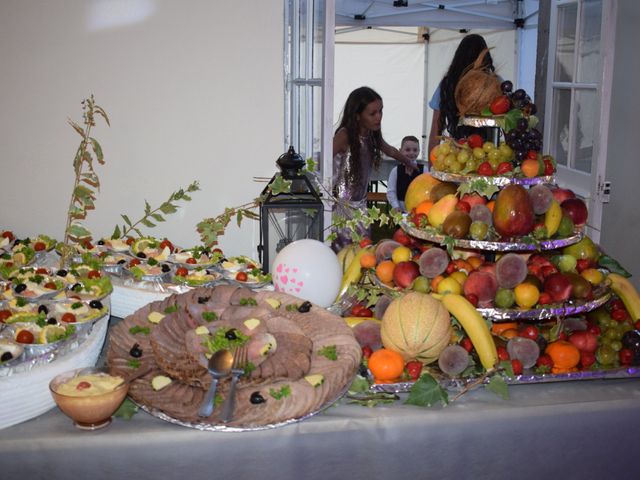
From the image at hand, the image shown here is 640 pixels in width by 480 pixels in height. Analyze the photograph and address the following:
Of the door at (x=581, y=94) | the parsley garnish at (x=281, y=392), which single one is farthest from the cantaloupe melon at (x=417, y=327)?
the door at (x=581, y=94)

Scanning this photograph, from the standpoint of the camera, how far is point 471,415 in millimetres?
1599

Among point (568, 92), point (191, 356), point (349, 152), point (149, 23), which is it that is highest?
point (149, 23)

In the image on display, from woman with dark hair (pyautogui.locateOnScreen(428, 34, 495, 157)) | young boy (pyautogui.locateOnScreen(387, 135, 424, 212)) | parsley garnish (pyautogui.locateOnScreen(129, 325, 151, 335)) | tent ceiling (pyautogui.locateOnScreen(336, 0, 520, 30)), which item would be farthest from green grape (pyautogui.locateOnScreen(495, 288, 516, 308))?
tent ceiling (pyautogui.locateOnScreen(336, 0, 520, 30))

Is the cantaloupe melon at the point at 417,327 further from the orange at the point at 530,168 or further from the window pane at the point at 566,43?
the window pane at the point at 566,43

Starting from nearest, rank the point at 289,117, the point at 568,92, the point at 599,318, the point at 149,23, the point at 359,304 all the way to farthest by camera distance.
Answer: the point at 599,318 < the point at 359,304 < the point at 149,23 < the point at 289,117 < the point at 568,92

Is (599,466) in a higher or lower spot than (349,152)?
lower

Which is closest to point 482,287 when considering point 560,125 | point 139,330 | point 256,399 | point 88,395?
point 256,399

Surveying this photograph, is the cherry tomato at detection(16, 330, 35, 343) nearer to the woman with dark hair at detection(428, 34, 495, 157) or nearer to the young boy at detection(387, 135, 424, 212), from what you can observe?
the woman with dark hair at detection(428, 34, 495, 157)

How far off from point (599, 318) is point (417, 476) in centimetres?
70

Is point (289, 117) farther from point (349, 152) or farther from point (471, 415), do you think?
point (471, 415)

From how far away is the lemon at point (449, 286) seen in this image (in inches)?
72.0

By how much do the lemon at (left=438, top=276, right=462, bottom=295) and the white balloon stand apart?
1.06 ft

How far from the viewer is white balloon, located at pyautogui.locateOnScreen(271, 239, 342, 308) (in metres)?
1.98

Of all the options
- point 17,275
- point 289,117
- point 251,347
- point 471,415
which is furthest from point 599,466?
point 289,117
